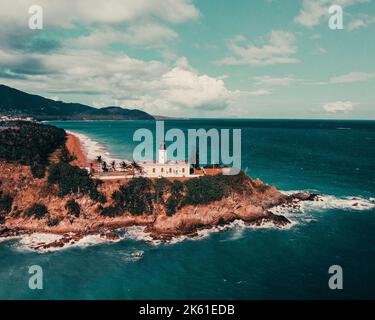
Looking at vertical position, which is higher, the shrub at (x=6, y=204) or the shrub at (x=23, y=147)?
the shrub at (x=23, y=147)

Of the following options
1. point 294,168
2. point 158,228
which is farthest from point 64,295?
point 294,168

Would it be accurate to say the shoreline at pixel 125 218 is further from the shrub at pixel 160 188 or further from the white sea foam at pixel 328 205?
the shrub at pixel 160 188

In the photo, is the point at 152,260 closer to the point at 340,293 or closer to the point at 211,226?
the point at 211,226

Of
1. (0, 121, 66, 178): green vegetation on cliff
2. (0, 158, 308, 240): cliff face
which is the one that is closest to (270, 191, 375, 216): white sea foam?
(0, 158, 308, 240): cliff face

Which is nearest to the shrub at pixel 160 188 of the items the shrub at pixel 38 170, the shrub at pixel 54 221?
the shrub at pixel 54 221

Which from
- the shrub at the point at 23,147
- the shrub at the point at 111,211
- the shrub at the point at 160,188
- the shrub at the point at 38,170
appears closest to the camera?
the shrub at the point at 111,211

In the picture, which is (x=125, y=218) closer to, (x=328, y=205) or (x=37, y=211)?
(x=37, y=211)
